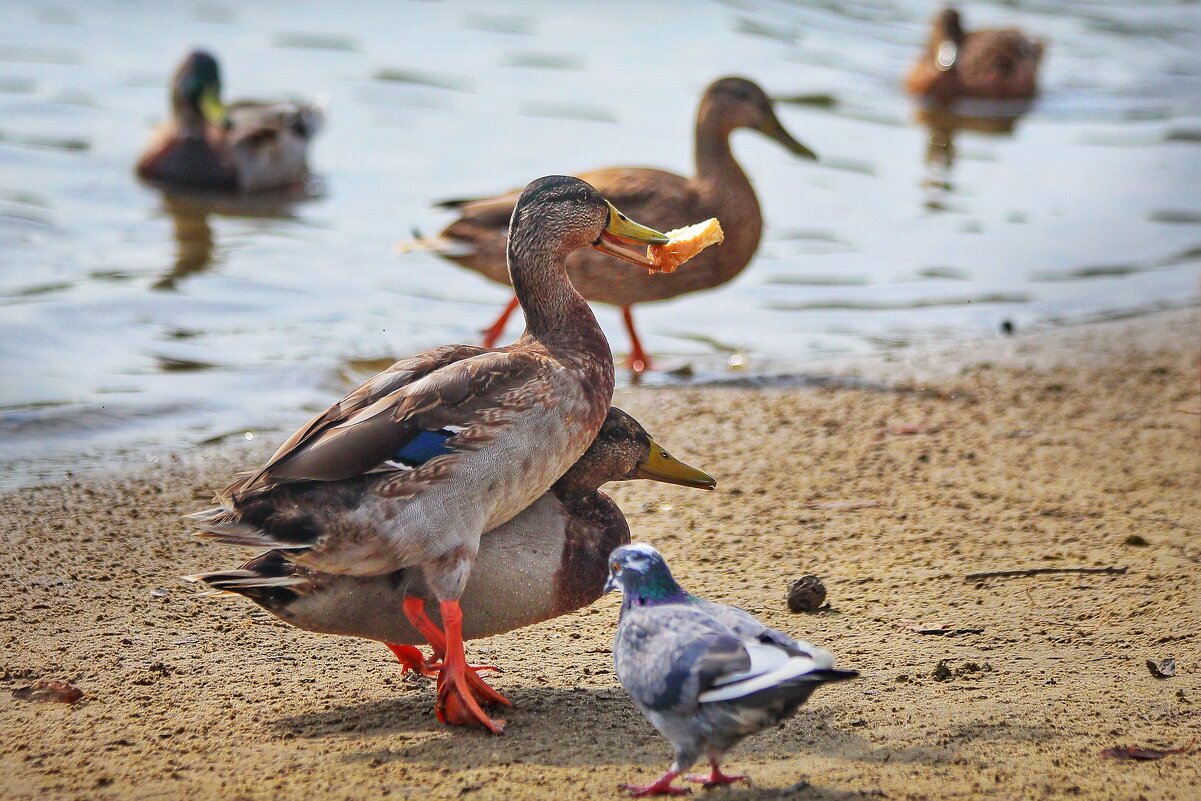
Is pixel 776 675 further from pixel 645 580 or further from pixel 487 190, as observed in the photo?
pixel 487 190

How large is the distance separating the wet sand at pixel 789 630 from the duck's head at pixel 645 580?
0.44 metres

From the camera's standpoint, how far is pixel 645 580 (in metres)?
3.94

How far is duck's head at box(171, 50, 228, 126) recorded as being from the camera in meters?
12.3

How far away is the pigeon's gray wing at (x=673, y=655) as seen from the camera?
3510 millimetres

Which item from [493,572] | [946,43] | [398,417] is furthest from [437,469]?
[946,43]

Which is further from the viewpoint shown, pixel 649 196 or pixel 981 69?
pixel 981 69

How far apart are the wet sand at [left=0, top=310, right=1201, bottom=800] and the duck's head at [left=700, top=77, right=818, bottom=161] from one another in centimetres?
220

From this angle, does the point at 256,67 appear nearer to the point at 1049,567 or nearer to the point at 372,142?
the point at 372,142

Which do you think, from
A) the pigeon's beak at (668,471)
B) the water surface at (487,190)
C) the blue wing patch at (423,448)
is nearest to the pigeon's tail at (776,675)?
the blue wing patch at (423,448)

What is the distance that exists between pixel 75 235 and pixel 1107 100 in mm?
9850

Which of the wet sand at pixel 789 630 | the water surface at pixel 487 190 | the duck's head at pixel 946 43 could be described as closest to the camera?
the wet sand at pixel 789 630

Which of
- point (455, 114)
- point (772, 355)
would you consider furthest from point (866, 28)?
point (772, 355)

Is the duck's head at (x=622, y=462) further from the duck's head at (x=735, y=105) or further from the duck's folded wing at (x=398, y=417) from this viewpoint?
the duck's head at (x=735, y=105)

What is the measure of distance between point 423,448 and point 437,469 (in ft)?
0.24
